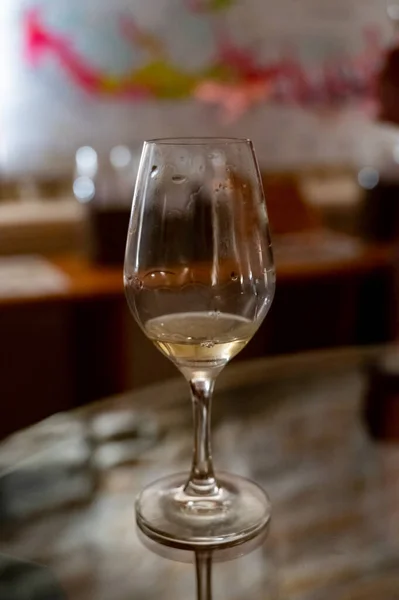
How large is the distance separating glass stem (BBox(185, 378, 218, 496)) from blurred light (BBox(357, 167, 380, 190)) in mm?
1388

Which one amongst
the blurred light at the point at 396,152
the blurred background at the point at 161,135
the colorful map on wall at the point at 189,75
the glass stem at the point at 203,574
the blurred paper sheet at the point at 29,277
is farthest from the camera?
the blurred light at the point at 396,152

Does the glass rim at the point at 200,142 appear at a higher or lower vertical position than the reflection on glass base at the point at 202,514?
higher

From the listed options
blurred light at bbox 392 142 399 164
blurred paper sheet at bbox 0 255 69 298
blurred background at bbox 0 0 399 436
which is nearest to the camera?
blurred paper sheet at bbox 0 255 69 298

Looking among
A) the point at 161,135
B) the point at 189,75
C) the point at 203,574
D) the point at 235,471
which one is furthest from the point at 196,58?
the point at 203,574

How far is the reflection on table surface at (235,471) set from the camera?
1.53ft

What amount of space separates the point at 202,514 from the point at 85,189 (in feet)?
3.70

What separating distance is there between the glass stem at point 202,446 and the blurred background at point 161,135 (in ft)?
3.23

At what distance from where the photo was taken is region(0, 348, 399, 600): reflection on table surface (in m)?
0.47

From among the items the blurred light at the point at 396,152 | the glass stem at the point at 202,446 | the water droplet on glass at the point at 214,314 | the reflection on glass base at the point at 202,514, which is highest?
the blurred light at the point at 396,152

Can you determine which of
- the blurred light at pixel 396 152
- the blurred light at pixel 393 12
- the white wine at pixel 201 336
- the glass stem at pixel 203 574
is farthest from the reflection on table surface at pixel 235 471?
the blurred light at pixel 396 152

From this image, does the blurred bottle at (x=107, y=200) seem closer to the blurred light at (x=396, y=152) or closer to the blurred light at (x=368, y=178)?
the blurred light at (x=368, y=178)

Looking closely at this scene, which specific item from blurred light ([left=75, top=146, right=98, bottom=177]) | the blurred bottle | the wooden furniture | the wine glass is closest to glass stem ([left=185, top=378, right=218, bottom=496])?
the wine glass

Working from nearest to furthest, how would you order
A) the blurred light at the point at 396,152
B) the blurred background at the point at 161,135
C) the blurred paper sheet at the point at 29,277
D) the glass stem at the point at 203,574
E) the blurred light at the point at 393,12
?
the glass stem at the point at 203,574 → the blurred light at the point at 393,12 → the blurred paper sheet at the point at 29,277 → the blurred background at the point at 161,135 → the blurred light at the point at 396,152

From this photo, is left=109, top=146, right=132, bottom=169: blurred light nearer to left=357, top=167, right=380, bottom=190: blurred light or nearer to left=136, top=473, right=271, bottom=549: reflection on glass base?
left=357, top=167, right=380, bottom=190: blurred light
